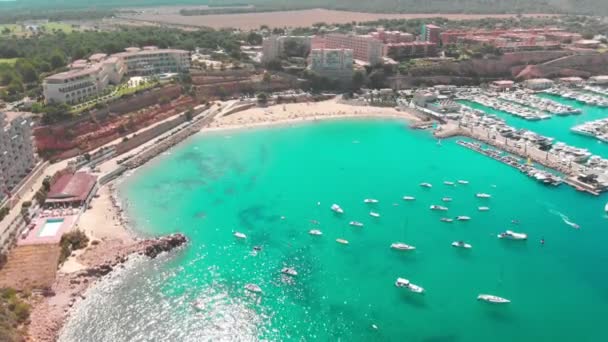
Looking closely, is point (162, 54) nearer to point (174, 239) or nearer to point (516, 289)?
point (174, 239)

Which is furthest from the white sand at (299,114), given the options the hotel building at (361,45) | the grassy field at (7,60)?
the grassy field at (7,60)

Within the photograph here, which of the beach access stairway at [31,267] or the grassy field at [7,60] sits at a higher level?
the grassy field at [7,60]

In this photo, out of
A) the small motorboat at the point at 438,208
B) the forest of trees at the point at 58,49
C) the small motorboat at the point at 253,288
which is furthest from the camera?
the forest of trees at the point at 58,49

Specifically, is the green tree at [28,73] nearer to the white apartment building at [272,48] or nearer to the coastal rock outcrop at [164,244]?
the white apartment building at [272,48]

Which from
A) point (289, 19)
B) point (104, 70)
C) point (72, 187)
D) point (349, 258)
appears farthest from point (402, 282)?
point (289, 19)

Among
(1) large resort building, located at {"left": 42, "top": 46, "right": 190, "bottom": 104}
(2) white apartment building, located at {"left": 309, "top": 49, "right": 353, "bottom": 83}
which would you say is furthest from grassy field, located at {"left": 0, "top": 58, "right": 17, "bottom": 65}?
(2) white apartment building, located at {"left": 309, "top": 49, "right": 353, "bottom": 83}

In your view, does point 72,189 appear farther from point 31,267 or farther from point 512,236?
point 512,236
